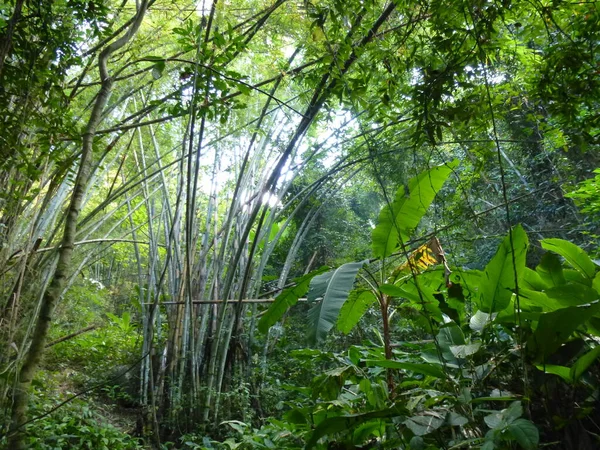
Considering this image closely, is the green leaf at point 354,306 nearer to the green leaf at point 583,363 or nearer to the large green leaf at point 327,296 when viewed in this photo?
the large green leaf at point 327,296

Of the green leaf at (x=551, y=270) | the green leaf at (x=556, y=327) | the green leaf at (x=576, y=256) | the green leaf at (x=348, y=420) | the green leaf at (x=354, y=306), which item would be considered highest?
the green leaf at (x=576, y=256)

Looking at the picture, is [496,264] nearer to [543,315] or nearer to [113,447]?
[543,315]

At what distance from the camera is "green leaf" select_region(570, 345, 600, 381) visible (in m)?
1.04

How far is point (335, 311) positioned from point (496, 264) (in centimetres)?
50

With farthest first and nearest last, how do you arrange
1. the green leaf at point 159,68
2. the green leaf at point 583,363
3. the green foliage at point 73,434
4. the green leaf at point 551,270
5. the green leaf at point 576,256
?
1. the green foliage at point 73,434
2. the green leaf at point 159,68
3. the green leaf at point 576,256
4. the green leaf at point 551,270
5. the green leaf at point 583,363

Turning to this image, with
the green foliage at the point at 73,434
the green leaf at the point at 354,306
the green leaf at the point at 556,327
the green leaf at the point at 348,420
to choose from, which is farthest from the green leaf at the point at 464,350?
the green foliage at the point at 73,434

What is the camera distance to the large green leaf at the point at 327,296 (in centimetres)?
137

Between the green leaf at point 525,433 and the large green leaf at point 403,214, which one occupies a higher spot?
the large green leaf at point 403,214

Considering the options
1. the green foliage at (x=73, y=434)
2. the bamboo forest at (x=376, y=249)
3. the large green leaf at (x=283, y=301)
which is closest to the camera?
the bamboo forest at (x=376, y=249)

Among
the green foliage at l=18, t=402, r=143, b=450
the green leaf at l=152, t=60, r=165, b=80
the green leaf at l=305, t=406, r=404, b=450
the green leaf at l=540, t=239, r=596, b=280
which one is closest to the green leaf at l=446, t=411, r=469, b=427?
the green leaf at l=305, t=406, r=404, b=450

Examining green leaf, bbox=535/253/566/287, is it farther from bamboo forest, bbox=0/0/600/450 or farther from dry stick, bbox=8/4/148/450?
dry stick, bbox=8/4/148/450

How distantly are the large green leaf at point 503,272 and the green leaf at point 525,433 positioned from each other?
1.44 ft

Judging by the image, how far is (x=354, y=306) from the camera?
6.25ft

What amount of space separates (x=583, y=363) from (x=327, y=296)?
71cm
